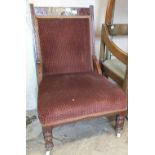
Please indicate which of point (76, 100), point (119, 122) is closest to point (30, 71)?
point (76, 100)

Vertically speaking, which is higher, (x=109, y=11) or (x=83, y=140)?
(x=109, y=11)

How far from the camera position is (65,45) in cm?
166

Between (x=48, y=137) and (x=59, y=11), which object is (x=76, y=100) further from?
(x=59, y=11)

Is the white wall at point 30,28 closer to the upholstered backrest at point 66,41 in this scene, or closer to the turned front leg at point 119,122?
the upholstered backrest at point 66,41

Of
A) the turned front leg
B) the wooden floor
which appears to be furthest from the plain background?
the turned front leg

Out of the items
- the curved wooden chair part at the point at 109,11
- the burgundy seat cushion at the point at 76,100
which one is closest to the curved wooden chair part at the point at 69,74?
the burgundy seat cushion at the point at 76,100

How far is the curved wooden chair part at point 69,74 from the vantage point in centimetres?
123

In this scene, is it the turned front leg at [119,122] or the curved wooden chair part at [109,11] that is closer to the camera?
the turned front leg at [119,122]

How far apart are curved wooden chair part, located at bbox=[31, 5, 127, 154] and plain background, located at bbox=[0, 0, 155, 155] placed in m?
0.21

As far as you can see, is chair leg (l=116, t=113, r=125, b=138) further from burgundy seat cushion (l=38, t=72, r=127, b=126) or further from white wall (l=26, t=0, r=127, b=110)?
white wall (l=26, t=0, r=127, b=110)

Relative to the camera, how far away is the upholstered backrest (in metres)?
1.62
